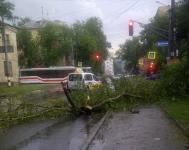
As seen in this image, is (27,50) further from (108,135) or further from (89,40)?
(108,135)

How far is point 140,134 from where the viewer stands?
1339cm

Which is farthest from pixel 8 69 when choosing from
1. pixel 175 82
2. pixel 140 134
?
pixel 140 134

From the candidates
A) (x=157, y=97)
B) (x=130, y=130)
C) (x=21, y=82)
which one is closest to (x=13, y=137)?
(x=130, y=130)

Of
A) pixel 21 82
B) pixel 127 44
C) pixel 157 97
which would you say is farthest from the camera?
pixel 127 44

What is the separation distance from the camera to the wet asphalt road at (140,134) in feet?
38.0

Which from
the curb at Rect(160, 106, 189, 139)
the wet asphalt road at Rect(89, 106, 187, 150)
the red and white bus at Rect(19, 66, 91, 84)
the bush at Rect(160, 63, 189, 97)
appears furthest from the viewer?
the red and white bus at Rect(19, 66, 91, 84)

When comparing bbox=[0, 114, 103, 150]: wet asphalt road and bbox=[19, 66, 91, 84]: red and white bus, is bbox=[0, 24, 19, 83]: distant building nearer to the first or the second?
bbox=[19, 66, 91, 84]: red and white bus

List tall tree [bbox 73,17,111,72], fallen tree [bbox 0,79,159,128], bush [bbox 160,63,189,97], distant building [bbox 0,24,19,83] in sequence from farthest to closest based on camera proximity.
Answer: tall tree [bbox 73,17,111,72], distant building [bbox 0,24,19,83], bush [bbox 160,63,189,97], fallen tree [bbox 0,79,159,128]

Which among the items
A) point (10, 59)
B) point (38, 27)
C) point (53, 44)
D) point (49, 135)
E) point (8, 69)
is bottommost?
point (49, 135)

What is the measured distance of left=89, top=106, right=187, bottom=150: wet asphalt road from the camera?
1157 cm

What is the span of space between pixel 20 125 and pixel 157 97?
8.97m

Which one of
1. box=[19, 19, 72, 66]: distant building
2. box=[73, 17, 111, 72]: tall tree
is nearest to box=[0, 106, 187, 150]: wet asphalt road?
box=[73, 17, 111, 72]: tall tree

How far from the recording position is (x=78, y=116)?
19922 mm

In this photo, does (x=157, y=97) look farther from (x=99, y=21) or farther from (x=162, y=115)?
(x=99, y=21)
